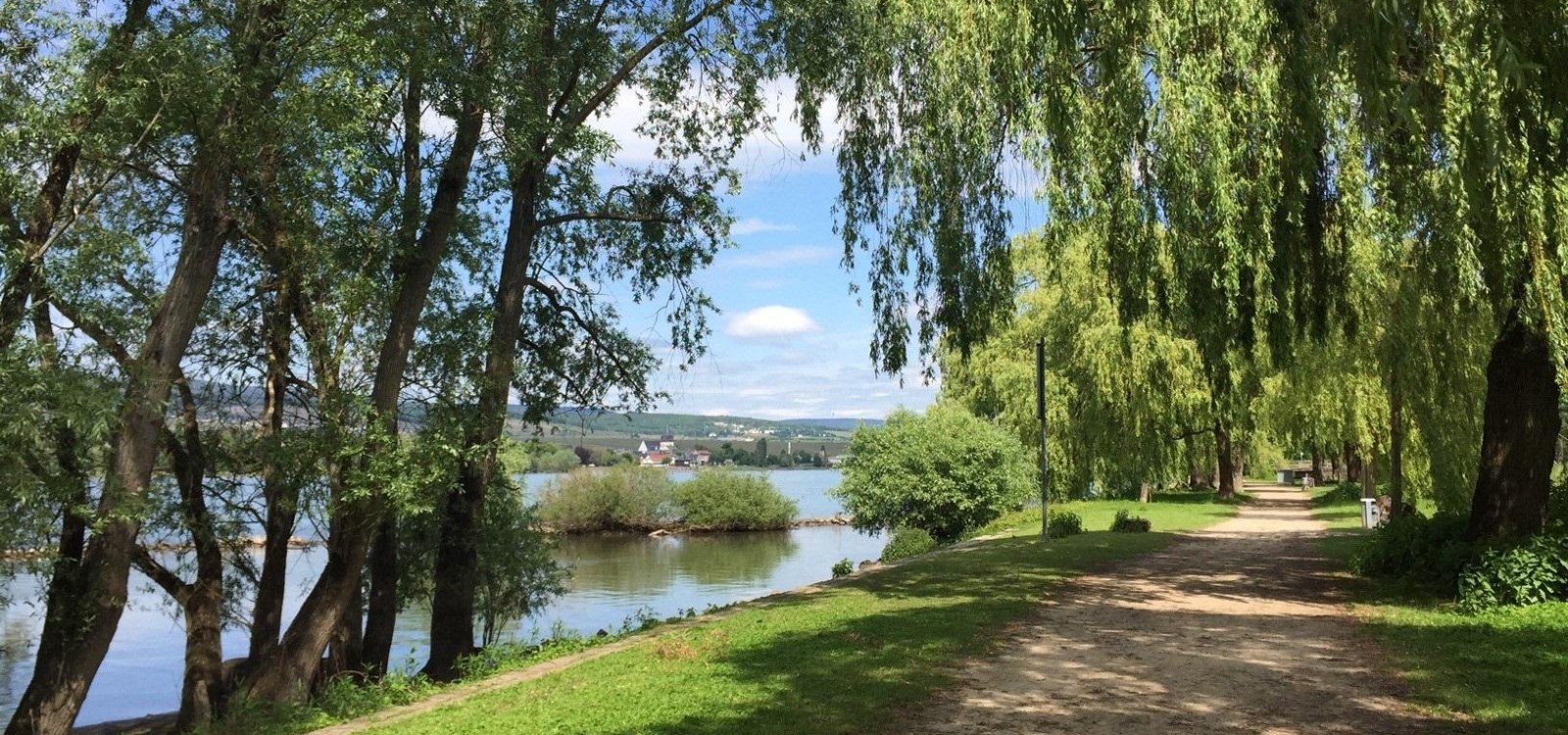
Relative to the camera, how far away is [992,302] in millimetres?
12727

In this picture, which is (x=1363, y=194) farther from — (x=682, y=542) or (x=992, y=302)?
(x=682, y=542)

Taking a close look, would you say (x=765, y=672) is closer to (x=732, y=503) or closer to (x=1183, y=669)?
(x=1183, y=669)

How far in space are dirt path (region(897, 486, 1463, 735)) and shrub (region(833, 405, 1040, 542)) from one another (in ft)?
52.8

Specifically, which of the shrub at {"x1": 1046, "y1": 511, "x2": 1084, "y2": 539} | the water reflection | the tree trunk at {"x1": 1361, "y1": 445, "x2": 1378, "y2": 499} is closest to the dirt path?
the shrub at {"x1": 1046, "y1": 511, "x2": 1084, "y2": 539}

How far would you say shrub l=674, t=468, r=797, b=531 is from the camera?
5706cm

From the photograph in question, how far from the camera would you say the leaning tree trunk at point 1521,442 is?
35.6ft

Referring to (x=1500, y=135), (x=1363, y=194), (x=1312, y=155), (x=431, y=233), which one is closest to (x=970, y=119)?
(x=1312, y=155)

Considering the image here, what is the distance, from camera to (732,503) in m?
57.9

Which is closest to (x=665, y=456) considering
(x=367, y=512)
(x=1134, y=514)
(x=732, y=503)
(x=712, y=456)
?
(x=712, y=456)

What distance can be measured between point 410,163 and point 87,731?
955cm

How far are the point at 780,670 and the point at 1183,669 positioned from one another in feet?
9.90

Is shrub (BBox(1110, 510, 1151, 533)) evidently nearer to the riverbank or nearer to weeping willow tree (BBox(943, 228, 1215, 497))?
weeping willow tree (BBox(943, 228, 1215, 497))

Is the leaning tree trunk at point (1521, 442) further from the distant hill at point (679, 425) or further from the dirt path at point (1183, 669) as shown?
the distant hill at point (679, 425)

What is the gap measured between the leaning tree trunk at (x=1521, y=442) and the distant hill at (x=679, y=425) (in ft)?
35.4
